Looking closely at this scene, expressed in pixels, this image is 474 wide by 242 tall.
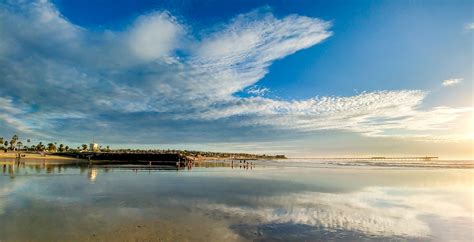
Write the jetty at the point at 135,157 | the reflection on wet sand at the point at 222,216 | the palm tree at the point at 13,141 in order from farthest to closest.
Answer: the palm tree at the point at 13,141, the jetty at the point at 135,157, the reflection on wet sand at the point at 222,216

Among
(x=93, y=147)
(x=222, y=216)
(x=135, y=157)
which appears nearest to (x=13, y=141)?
(x=93, y=147)

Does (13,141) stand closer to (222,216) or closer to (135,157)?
(135,157)

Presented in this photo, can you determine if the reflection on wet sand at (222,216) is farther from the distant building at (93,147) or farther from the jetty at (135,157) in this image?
the distant building at (93,147)

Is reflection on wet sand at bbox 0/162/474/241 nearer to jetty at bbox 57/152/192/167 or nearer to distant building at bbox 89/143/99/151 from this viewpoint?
jetty at bbox 57/152/192/167

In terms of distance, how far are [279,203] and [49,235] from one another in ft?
48.6

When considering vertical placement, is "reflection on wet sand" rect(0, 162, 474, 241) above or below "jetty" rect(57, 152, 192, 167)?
below

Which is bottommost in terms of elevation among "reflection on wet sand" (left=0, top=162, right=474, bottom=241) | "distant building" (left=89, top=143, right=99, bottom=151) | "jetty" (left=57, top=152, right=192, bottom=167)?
"reflection on wet sand" (left=0, top=162, right=474, bottom=241)

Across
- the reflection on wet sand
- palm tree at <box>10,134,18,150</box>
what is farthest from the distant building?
the reflection on wet sand

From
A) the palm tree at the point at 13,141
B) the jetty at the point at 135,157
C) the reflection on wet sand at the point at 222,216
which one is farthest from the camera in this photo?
the palm tree at the point at 13,141

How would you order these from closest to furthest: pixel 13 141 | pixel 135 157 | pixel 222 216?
pixel 222 216 < pixel 135 157 < pixel 13 141

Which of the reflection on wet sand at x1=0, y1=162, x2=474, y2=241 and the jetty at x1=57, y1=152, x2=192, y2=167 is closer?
the reflection on wet sand at x1=0, y1=162, x2=474, y2=241

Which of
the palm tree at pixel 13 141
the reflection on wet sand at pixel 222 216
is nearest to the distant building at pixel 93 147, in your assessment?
the palm tree at pixel 13 141

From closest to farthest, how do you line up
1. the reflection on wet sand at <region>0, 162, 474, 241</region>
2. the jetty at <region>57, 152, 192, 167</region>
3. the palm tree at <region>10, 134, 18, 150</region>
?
the reflection on wet sand at <region>0, 162, 474, 241</region> < the jetty at <region>57, 152, 192, 167</region> < the palm tree at <region>10, 134, 18, 150</region>

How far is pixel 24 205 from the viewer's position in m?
19.8
